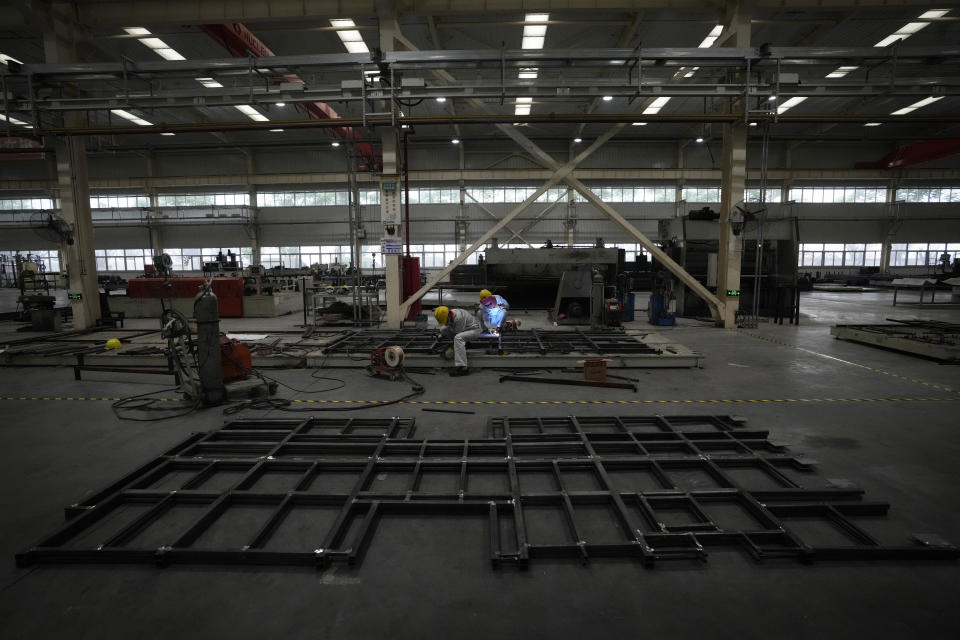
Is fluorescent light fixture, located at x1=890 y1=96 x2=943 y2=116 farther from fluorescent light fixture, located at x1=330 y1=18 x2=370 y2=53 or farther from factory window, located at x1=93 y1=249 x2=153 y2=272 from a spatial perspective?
factory window, located at x1=93 y1=249 x2=153 y2=272

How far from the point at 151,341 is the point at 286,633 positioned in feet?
30.3

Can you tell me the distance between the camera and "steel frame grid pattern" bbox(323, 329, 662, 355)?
306 inches

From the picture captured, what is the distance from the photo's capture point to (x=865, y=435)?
453cm

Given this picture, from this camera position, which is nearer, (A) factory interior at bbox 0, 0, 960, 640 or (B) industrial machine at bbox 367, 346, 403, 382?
(A) factory interior at bbox 0, 0, 960, 640

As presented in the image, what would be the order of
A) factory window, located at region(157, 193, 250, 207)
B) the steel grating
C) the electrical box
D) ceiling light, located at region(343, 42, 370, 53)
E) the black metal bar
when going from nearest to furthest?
1. the black metal bar
2. the steel grating
3. the electrical box
4. ceiling light, located at region(343, 42, 370, 53)
5. factory window, located at region(157, 193, 250, 207)

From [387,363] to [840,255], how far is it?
31.1 m

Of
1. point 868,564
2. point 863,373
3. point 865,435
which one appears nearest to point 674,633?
point 868,564

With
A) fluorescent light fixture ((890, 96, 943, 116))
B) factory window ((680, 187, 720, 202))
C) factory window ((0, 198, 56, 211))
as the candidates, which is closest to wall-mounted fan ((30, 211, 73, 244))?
factory window ((0, 198, 56, 211))

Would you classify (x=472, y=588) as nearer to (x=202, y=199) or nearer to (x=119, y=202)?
(x=202, y=199)

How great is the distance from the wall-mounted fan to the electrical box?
792 cm

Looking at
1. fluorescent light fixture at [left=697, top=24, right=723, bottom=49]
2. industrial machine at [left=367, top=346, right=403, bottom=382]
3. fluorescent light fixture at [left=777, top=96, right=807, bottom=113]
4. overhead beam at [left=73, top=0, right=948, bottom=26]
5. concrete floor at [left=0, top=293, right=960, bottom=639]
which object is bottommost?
concrete floor at [left=0, top=293, right=960, bottom=639]

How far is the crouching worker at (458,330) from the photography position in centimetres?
689

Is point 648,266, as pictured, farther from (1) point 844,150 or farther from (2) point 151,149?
(2) point 151,149

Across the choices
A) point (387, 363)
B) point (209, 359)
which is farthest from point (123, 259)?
point (387, 363)
